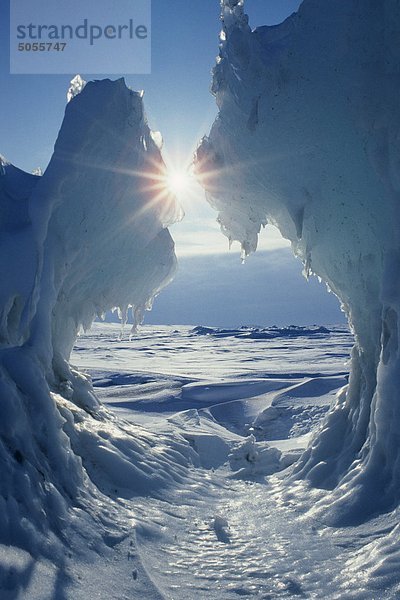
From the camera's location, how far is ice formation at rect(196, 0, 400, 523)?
194 inches

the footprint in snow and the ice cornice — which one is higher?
the ice cornice

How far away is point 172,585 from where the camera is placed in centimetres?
363

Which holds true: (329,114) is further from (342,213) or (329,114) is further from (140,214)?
(140,214)

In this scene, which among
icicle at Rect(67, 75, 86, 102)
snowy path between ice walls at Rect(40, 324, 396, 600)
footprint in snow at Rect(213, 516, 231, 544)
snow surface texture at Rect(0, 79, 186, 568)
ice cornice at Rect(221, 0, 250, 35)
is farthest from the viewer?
icicle at Rect(67, 75, 86, 102)

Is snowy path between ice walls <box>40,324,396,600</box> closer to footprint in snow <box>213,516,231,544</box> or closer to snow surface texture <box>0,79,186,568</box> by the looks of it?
footprint in snow <box>213,516,231,544</box>

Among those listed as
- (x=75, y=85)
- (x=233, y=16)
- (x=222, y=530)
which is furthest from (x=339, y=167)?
(x=75, y=85)

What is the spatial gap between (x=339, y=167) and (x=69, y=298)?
5.62m

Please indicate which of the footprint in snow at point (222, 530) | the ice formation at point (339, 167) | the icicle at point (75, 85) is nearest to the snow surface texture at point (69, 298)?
the icicle at point (75, 85)

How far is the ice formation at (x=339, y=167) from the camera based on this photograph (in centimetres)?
494

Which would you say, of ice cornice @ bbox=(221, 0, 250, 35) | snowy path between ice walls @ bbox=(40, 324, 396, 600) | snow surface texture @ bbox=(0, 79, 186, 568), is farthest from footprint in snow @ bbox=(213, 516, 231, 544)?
ice cornice @ bbox=(221, 0, 250, 35)

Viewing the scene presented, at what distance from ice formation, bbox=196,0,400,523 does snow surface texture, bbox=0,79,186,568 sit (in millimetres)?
1732

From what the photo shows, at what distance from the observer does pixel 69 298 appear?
9.02m

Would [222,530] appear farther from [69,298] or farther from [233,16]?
[233,16]

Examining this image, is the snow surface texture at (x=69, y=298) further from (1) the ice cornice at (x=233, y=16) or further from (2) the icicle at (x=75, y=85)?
(1) the ice cornice at (x=233, y=16)
